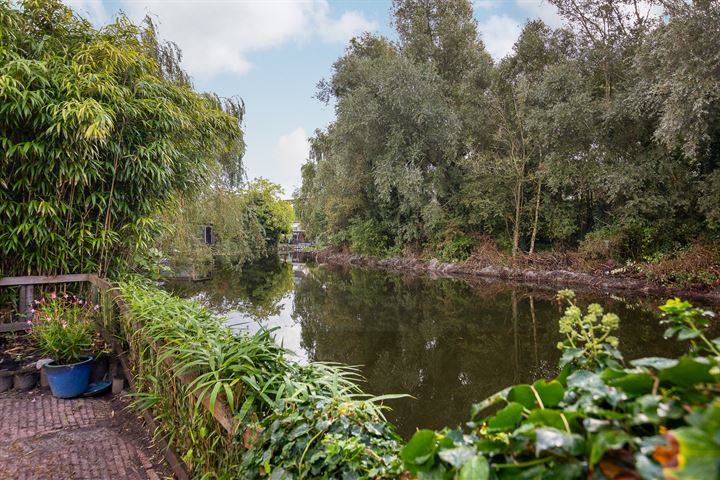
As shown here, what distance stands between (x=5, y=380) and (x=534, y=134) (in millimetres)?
14830

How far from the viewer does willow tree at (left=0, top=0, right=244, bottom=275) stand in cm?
379

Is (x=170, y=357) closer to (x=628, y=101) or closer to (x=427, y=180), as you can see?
(x=628, y=101)

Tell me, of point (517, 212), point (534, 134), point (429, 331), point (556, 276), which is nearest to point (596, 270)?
point (556, 276)

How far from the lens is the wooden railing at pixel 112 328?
1.99m

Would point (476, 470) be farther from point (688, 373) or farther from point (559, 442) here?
point (688, 373)

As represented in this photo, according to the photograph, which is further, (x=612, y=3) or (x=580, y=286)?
(x=612, y=3)

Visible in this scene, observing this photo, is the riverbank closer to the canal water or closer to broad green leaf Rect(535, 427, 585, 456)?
the canal water

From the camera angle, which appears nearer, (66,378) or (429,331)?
(66,378)

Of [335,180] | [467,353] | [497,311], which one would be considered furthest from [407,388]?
[335,180]

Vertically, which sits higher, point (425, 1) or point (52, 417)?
point (425, 1)

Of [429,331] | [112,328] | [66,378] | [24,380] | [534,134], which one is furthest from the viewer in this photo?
[534,134]

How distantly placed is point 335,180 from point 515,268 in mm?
10319

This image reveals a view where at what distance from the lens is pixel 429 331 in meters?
7.23

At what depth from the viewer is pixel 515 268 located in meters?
14.1
